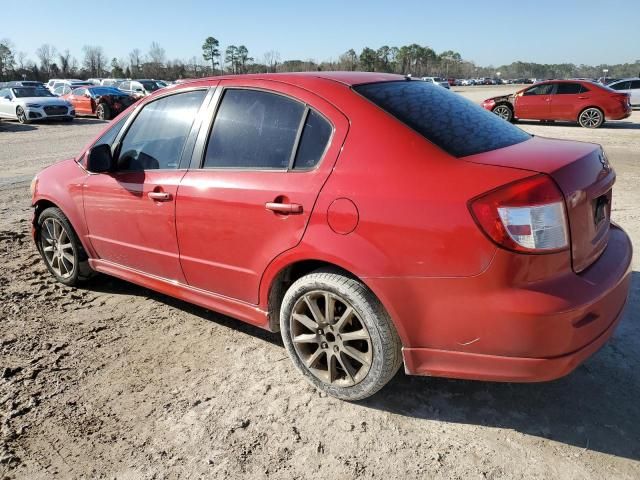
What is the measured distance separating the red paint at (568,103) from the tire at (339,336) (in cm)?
1652

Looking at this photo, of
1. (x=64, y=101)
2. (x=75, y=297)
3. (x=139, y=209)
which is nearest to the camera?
(x=139, y=209)

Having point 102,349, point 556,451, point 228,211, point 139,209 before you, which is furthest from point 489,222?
point 102,349

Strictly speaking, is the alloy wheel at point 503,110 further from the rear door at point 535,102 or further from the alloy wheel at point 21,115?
the alloy wheel at point 21,115

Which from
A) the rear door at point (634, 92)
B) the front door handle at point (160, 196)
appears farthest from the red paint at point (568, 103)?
the front door handle at point (160, 196)

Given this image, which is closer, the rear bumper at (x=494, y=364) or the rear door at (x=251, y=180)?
the rear bumper at (x=494, y=364)

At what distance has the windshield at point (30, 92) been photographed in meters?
21.6

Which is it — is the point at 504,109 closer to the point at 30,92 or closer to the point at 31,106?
the point at 31,106

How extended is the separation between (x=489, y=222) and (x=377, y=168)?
59 cm

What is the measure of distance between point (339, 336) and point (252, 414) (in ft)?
2.08

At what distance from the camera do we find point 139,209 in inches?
137

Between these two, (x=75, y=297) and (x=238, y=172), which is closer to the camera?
(x=238, y=172)

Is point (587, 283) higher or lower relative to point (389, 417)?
higher

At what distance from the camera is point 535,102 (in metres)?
17.1

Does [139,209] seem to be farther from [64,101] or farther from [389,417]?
[64,101]
